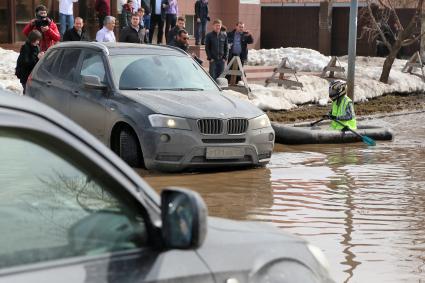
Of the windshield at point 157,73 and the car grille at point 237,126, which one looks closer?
the car grille at point 237,126

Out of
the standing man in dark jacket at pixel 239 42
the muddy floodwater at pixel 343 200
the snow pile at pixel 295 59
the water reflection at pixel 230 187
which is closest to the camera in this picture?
the muddy floodwater at pixel 343 200

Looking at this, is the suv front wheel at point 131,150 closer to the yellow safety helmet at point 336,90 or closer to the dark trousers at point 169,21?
the yellow safety helmet at point 336,90

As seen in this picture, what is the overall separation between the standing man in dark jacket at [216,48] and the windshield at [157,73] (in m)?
7.52

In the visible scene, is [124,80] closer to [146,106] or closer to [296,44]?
[146,106]

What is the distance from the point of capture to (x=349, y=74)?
67.1 ft

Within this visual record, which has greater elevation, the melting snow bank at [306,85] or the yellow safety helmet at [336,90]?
the yellow safety helmet at [336,90]

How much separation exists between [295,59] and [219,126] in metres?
19.1

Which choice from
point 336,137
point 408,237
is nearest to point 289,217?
point 408,237

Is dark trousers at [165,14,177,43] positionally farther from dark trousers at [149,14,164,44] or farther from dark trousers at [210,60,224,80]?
dark trousers at [210,60,224,80]

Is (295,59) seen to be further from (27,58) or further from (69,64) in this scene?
(69,64)

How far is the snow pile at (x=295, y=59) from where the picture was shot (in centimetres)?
2938

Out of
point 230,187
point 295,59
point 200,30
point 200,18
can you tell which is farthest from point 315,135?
point 295,59

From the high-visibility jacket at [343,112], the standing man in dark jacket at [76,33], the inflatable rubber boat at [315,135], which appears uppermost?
the standing man in dark jacket at [76,33]

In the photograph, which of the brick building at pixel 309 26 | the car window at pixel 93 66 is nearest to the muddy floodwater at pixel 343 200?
the car window at pixel 93 66
